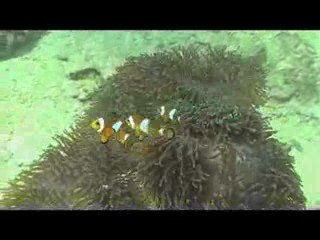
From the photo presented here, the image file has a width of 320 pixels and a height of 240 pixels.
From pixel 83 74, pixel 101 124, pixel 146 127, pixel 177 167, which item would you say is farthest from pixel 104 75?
pixel 177 167

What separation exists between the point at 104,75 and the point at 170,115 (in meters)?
0.76

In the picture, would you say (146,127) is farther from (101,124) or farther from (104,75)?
(104,75)

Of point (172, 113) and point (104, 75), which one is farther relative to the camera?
point (104, 75)

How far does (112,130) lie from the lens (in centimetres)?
315

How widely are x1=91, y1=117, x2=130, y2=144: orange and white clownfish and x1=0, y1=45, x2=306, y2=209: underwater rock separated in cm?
5

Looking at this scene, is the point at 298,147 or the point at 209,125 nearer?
the point at 209,125

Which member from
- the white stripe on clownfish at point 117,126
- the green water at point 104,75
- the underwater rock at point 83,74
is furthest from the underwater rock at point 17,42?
the white stripe on clownfish at point 117,126

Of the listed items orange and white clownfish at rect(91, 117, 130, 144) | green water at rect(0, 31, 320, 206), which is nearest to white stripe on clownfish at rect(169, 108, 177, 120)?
orange and white clownfish at rect(91, 117, 130, 144)

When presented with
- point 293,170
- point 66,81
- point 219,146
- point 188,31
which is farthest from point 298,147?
point 66,81

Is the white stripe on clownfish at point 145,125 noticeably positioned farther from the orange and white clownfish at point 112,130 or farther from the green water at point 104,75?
the green water at point 104,75

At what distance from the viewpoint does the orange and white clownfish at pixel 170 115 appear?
3141 millimetres
